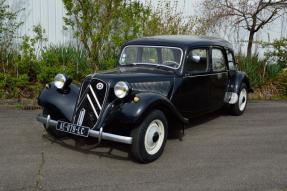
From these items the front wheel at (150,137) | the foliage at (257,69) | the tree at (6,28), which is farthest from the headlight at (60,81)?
the foliage at (257,69)

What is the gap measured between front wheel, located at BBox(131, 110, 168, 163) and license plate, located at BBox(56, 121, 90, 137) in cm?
57

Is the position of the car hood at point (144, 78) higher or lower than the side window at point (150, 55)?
lower

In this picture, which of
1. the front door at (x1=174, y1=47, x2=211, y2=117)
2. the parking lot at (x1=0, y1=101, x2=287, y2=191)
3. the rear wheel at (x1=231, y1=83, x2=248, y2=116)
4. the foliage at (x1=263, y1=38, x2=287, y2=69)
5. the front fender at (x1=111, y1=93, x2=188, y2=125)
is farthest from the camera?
the foliage at (x1=263, y1=38, x2=287, y2=69)

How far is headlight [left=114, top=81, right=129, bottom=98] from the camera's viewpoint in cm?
482

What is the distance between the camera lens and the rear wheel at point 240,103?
24.7 feet

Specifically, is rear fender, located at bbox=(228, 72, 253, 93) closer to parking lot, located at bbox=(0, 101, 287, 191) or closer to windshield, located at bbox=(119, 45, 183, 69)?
parking lot, located at bbox=(0, 101, 287, 191)

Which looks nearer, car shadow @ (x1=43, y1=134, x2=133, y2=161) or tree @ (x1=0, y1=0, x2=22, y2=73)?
car shadow @ (x1=43, y1=134, x2=133, y2=161)

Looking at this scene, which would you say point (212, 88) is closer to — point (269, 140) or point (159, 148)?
point (269, 140)

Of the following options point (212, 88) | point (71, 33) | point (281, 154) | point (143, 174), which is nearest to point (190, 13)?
point (71, 33)

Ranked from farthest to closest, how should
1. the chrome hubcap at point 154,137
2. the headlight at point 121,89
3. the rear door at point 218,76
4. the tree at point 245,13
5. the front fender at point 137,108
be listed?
the tree at point 245,13
the rear door at point 218,76
the chrome hubcap at point 154,137
the headlight at point 121,89
the front fender at point 137,108

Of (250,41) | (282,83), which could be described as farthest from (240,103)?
(250,41)

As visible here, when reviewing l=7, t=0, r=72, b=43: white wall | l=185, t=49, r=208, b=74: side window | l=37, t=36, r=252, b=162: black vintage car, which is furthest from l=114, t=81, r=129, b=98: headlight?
l=7, t=0, r=72, b=43: white wall

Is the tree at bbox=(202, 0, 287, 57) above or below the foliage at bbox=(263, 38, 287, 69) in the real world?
above

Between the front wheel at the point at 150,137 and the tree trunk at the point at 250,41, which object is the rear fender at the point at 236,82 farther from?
the tree trunk at the point at 250,41
